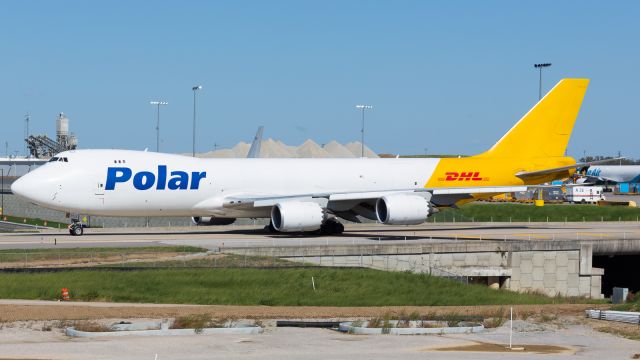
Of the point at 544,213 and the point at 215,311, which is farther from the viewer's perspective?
the point at 544,213

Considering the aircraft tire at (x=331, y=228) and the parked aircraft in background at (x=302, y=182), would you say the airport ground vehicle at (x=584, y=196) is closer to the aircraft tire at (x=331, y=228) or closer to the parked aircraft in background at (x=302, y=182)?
the parked aircraft in background at (x=302, y=182)

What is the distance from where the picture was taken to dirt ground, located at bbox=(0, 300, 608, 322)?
29.9 m

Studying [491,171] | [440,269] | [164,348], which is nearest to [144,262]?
[440,269]

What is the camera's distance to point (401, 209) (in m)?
51.9

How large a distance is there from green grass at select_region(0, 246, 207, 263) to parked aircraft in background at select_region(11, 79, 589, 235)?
648 cm

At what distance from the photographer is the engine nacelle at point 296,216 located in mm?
50781

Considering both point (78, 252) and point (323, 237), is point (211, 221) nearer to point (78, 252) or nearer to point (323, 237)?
point (323, 237)

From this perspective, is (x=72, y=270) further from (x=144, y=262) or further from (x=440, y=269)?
(x=440, y=269)

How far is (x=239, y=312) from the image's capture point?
31625mm

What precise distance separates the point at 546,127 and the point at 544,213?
85.4ft

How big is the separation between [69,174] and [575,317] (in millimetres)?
27133

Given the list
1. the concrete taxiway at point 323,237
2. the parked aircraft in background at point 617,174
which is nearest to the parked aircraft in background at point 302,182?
the concrete taxiway at point 323,237

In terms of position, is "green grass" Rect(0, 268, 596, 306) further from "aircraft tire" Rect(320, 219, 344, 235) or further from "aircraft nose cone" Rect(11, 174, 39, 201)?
"aircraft tire" Rect(320, 219, 344, 235)

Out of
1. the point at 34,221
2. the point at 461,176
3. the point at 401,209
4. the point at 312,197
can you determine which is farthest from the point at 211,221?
Result: the point at 34,221
